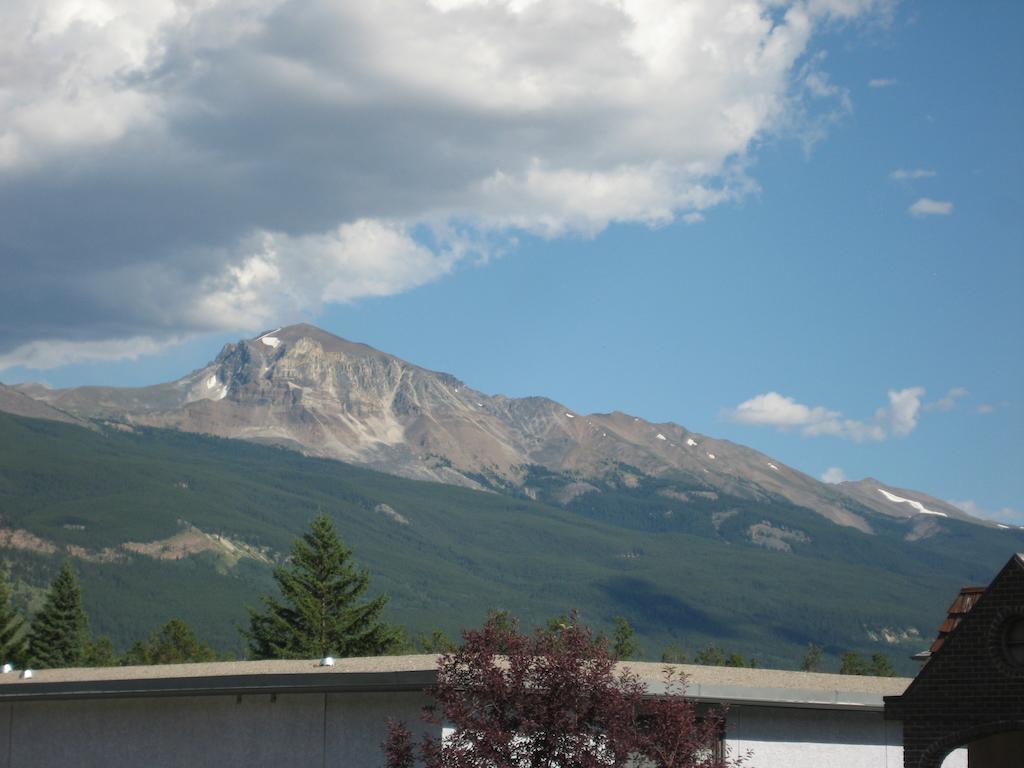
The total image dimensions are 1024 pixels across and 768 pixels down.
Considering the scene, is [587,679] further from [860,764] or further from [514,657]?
[860,764]

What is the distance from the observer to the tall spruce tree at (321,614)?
3312 inches

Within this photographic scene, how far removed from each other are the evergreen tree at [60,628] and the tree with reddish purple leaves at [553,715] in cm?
9212

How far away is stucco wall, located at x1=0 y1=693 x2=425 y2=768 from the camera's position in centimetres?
2370

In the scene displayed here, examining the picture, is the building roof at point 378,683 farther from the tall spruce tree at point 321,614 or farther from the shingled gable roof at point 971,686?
the tall spruce tree at point 321,614

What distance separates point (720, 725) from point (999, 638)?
6.60m

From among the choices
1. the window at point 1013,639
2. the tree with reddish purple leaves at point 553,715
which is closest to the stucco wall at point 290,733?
the tree with reddish purple leaves at point 553,715

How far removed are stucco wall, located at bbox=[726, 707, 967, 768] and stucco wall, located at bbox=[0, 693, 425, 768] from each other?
568 cm

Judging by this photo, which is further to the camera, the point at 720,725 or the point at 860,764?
the point at 860,764

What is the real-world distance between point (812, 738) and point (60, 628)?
90264 millimetres

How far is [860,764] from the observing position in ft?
82.8

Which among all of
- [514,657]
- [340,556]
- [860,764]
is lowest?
[860,764]

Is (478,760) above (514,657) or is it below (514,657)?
below

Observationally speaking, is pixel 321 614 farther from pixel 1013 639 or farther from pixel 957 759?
pixel 1013 639

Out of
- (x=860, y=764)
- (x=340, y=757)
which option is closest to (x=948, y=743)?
(x=860, y=764)
